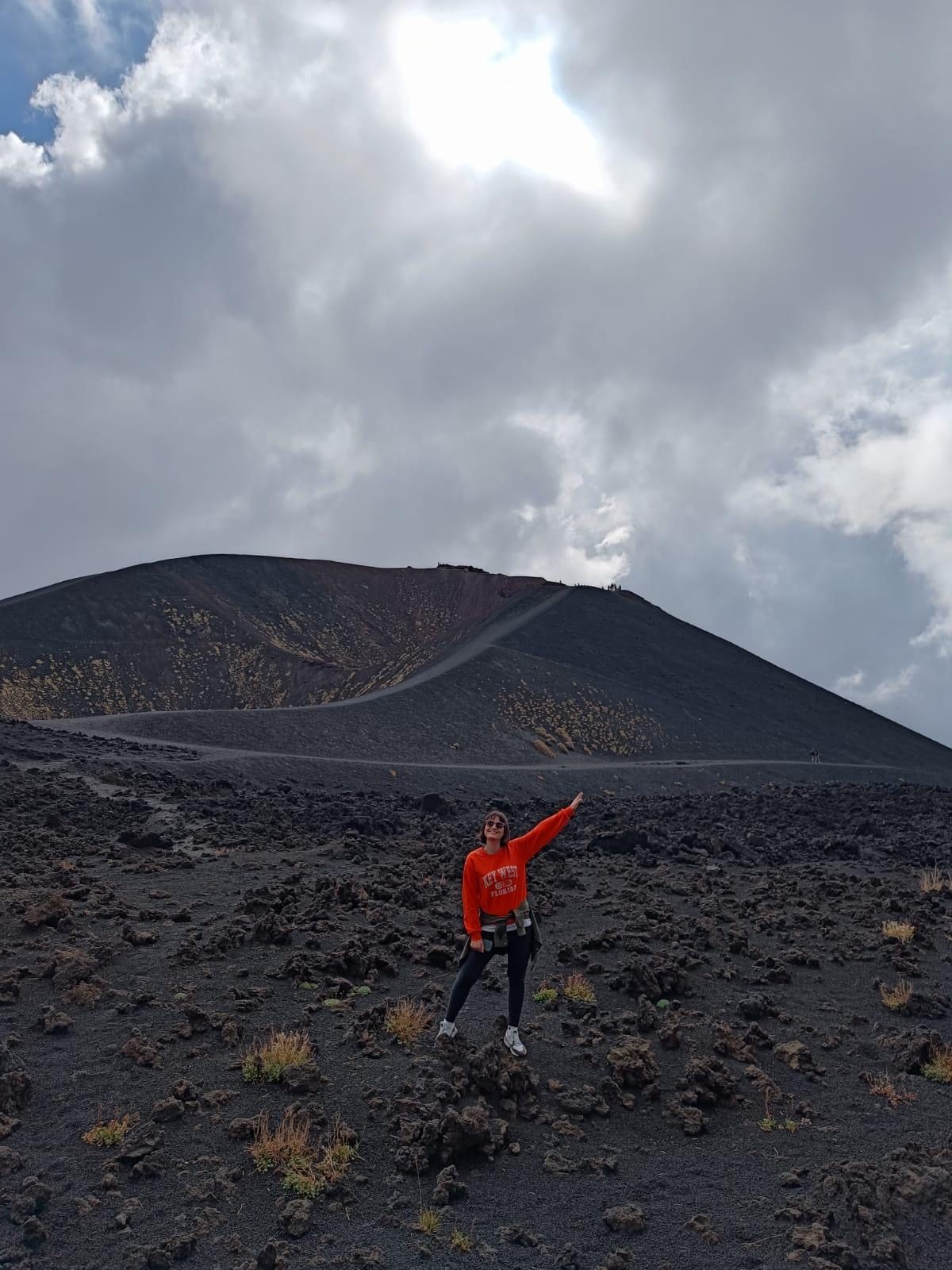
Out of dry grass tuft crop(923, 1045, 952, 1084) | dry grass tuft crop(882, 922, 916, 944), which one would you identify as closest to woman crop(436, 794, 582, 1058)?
dry grass tuft crop(923, 1045, 952, 1084)

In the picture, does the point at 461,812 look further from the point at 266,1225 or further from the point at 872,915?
the point at 266,1225

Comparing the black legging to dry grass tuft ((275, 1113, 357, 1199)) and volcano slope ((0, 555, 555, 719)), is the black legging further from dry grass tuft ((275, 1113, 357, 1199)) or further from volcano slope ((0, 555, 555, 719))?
volcano slope ((0, 555, 555, 719))

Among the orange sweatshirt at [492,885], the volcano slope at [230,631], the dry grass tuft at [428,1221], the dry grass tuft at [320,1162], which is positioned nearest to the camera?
the dry grass tuft at [428,1221]

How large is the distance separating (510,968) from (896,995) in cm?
473

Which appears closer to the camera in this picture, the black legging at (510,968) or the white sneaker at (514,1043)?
the black legging at (510,968)

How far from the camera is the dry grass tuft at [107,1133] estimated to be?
5.96m

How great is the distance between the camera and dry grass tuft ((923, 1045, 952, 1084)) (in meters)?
7.48

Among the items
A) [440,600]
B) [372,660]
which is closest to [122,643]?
[372,660]

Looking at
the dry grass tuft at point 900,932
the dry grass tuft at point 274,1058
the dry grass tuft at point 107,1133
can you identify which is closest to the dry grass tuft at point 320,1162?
the dry grass tuft at point 274,1058

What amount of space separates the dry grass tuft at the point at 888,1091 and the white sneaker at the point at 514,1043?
9.10 feet

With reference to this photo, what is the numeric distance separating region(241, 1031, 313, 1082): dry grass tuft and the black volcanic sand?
86 mm

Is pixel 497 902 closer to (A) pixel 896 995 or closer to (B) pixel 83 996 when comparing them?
(B) pixel 83 996

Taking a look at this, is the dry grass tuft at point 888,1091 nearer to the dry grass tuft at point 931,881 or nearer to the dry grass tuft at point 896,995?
the dry grass tuft at point 896,995

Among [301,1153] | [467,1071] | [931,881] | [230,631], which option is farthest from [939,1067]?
[230,631]
